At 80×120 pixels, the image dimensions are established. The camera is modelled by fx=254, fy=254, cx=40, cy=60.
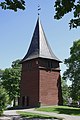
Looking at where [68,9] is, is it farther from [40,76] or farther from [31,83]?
[31,83]

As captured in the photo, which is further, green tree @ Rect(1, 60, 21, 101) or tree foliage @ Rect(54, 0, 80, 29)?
green tree @ Rect(1, 60, 21, 101)

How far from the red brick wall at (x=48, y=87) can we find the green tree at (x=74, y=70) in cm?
260

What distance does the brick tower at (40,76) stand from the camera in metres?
43.9

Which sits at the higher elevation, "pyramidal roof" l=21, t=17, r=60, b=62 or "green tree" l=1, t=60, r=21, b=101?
"pyramidal roof" l=21, t=17, r=60, b=62

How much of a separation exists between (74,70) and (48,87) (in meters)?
5.51

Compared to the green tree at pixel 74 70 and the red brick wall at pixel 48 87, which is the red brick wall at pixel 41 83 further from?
the green tree at pixel 74 70

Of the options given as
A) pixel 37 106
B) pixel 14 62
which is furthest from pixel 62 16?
pixel 14 62

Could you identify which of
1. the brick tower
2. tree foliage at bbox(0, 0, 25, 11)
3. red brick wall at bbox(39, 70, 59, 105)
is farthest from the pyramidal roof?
tree foliage at bbox(0, 0, 25, 11)

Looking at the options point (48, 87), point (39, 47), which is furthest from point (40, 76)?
point (39, 47)

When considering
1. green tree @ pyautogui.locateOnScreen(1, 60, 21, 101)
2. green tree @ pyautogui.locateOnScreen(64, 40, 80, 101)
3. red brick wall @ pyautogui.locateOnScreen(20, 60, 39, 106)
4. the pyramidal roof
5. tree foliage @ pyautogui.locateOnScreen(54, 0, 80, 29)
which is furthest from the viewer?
green tree @ pyautogui.locateOnScreen(1, 60, 21, 101)

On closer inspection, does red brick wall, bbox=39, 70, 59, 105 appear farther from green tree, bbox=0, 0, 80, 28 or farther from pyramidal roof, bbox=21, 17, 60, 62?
green tree, bbox=0, 0, 80, 28

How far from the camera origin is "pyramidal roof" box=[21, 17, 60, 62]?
46.0m

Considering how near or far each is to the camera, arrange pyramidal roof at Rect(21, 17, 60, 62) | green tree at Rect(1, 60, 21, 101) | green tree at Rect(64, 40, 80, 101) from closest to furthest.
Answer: green tree at Rect(64, 40, 80, 101) → pyramidal roof at Rect(21, 17, 60, 62) → green tree at Rect(1, 60, 21, 101)

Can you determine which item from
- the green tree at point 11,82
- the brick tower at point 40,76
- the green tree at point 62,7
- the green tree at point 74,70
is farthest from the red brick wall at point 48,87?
the green tree at point 62,7
